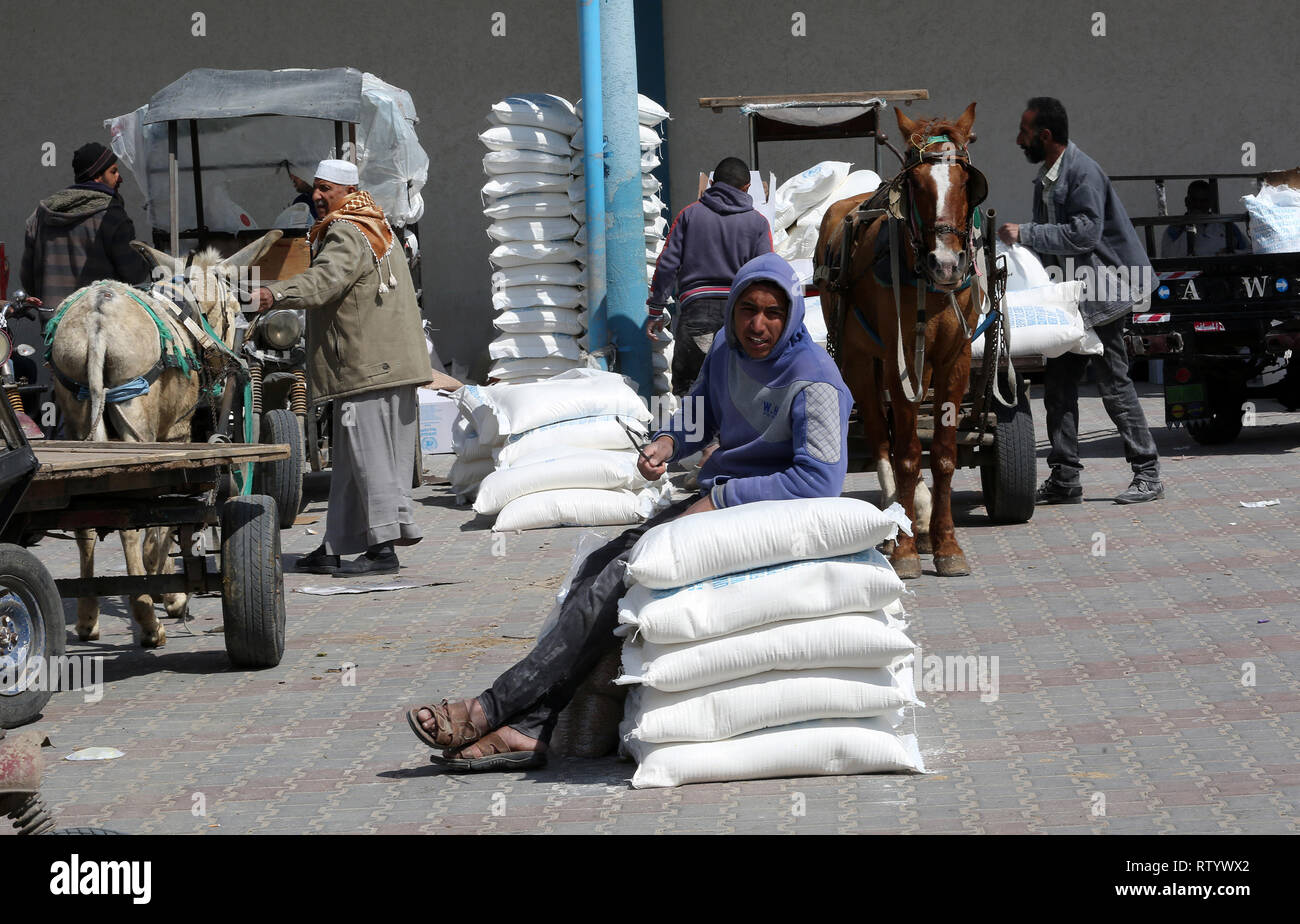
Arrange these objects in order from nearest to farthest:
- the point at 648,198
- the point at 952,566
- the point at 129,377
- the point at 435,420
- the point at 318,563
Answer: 1. the point at 129,377
2. the point at 952,566
3. the point at 318,563
4. the point at 648,198
5. the point at 435,420

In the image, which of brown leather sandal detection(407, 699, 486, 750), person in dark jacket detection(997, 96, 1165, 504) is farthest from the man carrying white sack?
person in dark jacket detection(997, 96, 1165, 504)

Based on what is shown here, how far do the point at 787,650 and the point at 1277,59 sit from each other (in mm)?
15413

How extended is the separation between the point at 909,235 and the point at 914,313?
41cm

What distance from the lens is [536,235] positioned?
1429 centimetres

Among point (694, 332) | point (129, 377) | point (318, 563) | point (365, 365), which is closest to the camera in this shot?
point (129, 377)

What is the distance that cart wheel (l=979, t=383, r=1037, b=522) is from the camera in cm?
970

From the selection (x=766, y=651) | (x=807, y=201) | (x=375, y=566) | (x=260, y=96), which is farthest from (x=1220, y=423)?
(x=766, y=651)

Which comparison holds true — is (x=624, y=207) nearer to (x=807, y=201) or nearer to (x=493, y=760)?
(x=807, y=201)

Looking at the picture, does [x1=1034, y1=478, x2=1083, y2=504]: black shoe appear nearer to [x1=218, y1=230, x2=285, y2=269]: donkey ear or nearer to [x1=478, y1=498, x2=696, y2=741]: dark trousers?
[x1=218, y1=230, x2=285, y2=269]: donkey ear

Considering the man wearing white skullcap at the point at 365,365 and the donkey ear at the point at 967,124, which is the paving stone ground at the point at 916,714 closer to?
the man wearing white skullcap at the point at 365,365

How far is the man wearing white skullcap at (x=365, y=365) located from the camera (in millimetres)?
9117

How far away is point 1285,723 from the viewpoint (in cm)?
563
